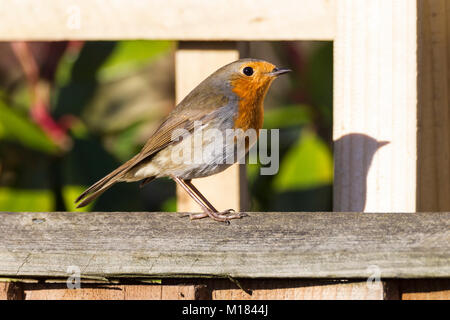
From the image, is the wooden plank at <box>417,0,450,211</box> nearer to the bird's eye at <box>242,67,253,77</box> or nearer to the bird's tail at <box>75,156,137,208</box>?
the bird's eye at <box>242,67,253,77</box>

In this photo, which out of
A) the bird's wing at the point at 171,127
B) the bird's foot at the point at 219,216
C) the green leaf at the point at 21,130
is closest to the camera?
the bird's foot at the point at 219,216

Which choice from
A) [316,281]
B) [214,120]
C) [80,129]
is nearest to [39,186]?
[80,129]

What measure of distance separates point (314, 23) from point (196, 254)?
1.25m

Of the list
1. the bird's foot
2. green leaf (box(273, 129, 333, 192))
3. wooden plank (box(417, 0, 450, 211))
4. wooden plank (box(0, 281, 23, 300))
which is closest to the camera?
wooden plank (box(0, 281, 23, 300))

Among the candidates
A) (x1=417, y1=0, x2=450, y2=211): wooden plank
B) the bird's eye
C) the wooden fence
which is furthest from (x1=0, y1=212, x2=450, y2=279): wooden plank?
the bird's eye

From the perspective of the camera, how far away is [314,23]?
319 centimetres

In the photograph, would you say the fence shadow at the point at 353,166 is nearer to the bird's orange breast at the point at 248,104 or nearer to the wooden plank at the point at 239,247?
the wooden plank at the point at 239,247

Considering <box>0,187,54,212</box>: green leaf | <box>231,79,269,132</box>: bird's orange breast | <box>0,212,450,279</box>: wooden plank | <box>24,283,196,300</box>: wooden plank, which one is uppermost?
<box>231,79,269,132</box>: bird's orange breast

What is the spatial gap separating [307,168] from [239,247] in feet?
6.93

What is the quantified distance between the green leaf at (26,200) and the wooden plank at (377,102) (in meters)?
1.76

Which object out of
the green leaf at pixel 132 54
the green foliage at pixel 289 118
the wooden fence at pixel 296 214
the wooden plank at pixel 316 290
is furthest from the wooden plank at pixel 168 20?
the green foliage at pixel 289 118

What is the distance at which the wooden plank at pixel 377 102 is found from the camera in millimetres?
Result: 3020

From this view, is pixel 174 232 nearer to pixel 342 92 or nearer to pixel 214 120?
pixel 342 92

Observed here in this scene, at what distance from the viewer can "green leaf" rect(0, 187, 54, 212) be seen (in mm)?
4223
